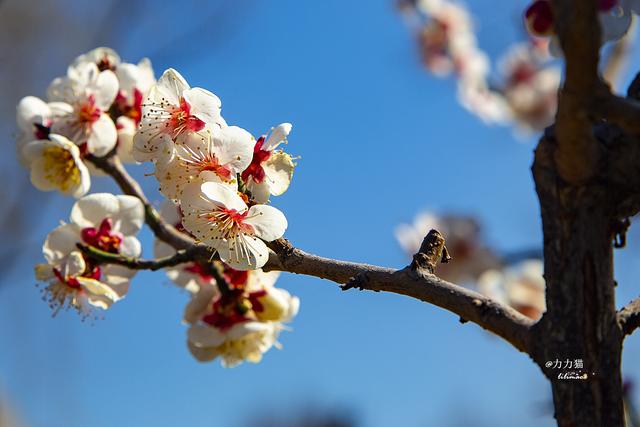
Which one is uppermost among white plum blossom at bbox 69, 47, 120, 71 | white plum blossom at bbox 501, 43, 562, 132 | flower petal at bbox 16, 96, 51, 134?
white plum blossom at bbox 501, 43, 562, 132

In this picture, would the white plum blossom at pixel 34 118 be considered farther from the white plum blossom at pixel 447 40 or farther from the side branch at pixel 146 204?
the white plum blossom at pixel 447 40

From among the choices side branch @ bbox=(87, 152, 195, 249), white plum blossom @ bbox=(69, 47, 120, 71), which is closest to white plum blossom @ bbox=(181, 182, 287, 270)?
side branch @ bbox=(87, 152, 195, 249)

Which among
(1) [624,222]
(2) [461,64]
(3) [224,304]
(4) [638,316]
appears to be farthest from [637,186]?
(2) [461,64]

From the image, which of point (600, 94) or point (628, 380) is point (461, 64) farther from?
point (600, 94)

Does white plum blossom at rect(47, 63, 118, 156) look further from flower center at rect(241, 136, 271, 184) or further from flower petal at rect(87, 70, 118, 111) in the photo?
flower center at rect(241, 136, 271, 184)

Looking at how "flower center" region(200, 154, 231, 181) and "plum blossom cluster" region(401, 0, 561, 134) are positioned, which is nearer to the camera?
"flower center" region(200, 154, 231, 181)

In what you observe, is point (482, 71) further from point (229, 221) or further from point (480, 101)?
point (229, 221)
